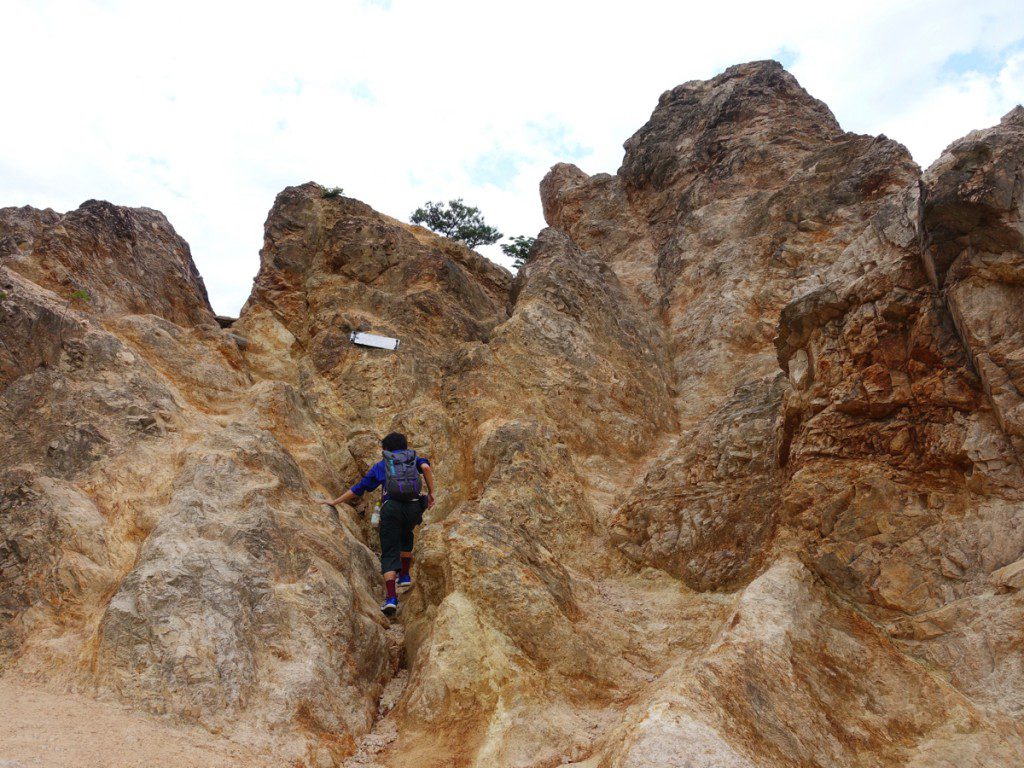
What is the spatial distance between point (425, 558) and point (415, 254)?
30.3 ft

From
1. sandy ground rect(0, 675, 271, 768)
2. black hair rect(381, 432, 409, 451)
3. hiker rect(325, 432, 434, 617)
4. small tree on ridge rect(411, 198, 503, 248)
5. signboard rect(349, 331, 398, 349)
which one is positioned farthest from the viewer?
small tree on ridge rect(411, 198, 503, 248)

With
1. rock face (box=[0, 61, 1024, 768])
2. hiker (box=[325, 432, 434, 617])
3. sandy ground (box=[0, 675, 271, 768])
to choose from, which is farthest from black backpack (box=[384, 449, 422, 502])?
sandy ground (box=[0, 675, 271, 768])

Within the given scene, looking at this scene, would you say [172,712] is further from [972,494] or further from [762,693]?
[972,494]

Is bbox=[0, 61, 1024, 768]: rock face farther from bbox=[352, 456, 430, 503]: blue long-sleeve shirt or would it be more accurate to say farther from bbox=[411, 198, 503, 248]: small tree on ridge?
bbox=[411, 198, 503, 248]: small tree on ridge

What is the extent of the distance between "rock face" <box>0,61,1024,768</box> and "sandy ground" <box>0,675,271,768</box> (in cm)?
18

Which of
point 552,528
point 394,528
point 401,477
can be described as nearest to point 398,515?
point 394,528

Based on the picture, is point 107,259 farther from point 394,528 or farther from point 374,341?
point 394,528

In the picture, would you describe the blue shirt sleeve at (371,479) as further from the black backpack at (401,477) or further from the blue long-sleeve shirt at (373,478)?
the black backpack at (401,477)

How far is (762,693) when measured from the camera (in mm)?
5230

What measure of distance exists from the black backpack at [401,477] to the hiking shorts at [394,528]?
0.12m

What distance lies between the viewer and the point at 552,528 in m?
9.40

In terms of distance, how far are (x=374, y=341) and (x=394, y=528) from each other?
5.33m

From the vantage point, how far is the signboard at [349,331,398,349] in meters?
13.3

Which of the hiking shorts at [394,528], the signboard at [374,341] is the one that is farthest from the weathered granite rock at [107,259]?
the hiking shorts at [394,528]
